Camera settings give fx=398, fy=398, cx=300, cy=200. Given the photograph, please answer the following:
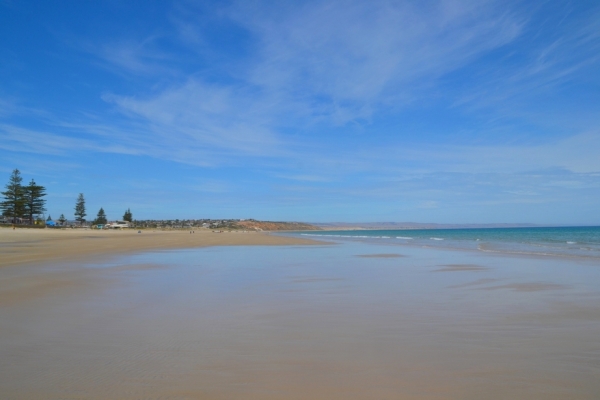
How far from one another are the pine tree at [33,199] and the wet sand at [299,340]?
78.5 metres

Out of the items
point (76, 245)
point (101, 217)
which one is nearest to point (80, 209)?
point (101, 217)

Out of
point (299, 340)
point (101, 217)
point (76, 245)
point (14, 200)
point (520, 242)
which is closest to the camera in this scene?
point (299, 340)

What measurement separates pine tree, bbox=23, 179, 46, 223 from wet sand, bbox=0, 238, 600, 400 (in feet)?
257

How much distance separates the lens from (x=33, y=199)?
76.8 metres

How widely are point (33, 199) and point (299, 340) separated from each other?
8789 cm

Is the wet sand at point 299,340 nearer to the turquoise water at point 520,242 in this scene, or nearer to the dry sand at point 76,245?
the dry sand at point 76,245

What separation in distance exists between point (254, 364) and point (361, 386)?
4.14 ft

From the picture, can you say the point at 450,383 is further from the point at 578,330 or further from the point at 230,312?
the point at 230,312

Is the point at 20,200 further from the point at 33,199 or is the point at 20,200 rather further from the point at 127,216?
the point at 127,216

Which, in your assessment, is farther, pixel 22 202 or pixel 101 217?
Result: pixel 101 217

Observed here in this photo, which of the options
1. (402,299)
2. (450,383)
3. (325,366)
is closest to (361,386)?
(325,366)

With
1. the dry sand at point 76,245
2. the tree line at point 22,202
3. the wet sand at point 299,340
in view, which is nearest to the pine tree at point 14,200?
the tree line at point 22,202

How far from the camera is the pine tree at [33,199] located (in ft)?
248

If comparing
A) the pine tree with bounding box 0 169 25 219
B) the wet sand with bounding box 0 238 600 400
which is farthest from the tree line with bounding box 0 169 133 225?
the wet sand with bounding box 0 238 600 400
